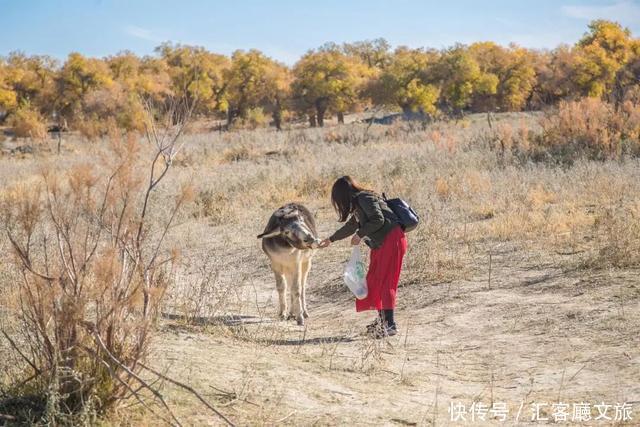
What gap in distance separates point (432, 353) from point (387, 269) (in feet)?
3.03

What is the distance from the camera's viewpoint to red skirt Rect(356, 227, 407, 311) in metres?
7.38

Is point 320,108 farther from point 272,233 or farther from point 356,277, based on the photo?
point 356,277

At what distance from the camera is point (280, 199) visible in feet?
55.4

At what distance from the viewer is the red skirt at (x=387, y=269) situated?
7.38 metres

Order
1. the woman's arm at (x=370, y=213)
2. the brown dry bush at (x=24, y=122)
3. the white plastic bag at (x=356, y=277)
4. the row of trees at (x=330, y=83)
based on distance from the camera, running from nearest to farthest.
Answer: the woman's arm at (x=370, y=213)
the white plastic bag at (x=356, y=277)
the brown dry bush at (x=24, y=122)
the row of trees at (x=330, y=83)

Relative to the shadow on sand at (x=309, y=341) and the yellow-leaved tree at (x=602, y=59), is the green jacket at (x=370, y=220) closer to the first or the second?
the shadow on sand at (x=309, y=341)

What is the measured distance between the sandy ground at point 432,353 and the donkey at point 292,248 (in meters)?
0.27

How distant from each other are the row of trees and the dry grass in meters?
27.5

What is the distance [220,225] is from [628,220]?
788cm

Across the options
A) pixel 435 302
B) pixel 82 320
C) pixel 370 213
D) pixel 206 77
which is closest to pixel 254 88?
pixel 206 77

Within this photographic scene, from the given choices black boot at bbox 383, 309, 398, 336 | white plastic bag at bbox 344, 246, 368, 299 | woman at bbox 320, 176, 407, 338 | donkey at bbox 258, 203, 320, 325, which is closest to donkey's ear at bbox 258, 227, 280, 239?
donkey at bbox 258, 203, 320, 325

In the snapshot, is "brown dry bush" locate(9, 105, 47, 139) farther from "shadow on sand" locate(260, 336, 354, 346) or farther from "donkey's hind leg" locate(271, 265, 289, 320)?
"shadow on sand" locate(260, 336, 354, 346)

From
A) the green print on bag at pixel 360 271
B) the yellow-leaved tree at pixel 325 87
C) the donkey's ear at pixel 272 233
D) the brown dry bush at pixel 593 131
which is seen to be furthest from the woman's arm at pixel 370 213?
the yellow-leaved tree at pixel 325 87

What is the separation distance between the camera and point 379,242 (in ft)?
24.2
